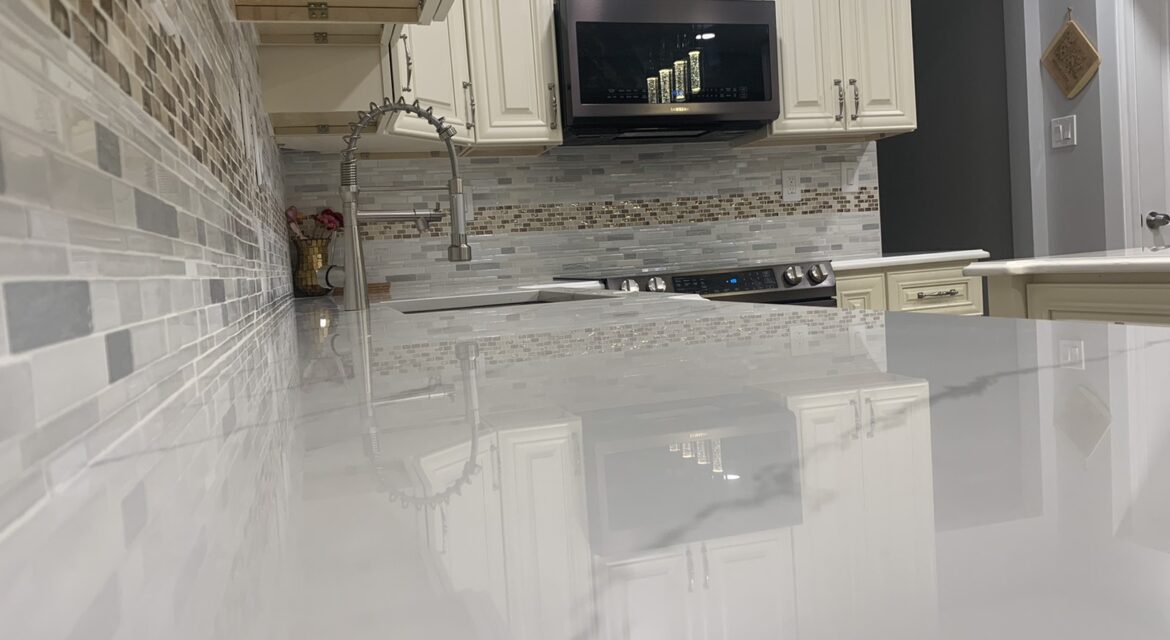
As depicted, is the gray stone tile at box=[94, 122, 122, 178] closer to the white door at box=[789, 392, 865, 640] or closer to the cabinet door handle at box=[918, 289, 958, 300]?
the white door at box=[789, 392, 865, 640]

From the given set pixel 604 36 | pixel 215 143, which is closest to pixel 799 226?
pixel 604 36

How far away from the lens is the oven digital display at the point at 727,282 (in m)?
2.77

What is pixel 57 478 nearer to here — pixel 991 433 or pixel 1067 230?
pixel 991 433

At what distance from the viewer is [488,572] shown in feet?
0.60

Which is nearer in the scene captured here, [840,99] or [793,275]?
[793,275]

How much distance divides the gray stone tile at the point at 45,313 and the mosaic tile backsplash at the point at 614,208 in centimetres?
264

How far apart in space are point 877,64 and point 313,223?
230 centimetres

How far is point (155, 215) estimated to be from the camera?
530 millimetres

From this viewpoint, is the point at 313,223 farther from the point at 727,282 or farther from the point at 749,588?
the point at 749,588

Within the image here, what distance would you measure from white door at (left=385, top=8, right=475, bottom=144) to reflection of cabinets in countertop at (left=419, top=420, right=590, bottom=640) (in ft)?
7.17

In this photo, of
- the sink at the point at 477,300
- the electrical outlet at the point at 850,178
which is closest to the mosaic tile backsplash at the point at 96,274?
the sink at the point at 477,300

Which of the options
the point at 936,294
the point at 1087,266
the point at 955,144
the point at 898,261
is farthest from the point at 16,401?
the point at 955,144

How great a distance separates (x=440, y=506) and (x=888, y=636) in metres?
0.14

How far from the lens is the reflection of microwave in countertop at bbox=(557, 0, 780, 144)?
277cm
